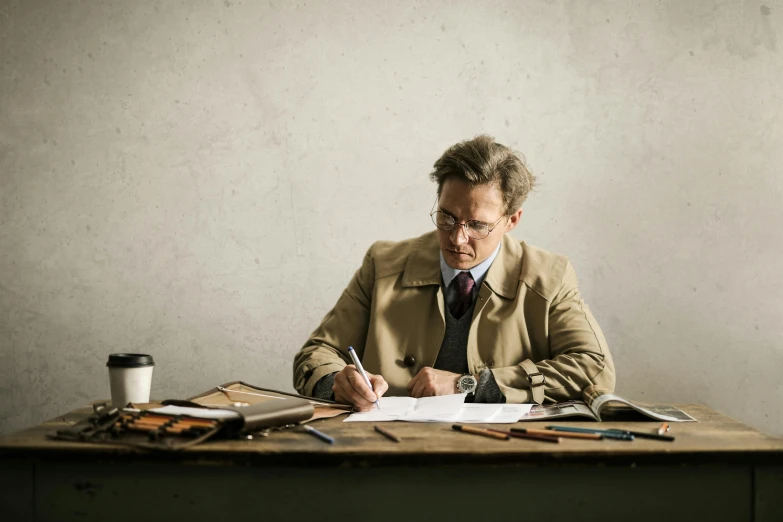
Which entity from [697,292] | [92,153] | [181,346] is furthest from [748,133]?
[92,153]

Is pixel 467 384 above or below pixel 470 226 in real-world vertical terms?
below

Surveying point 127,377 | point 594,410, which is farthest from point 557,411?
point 127,377

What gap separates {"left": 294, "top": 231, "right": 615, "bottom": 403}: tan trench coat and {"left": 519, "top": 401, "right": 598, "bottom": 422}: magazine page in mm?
246

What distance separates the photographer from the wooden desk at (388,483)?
1505 millimetres

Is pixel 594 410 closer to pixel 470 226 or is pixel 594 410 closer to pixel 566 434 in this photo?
pixel 566 434

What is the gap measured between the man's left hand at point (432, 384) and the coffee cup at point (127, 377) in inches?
30.1

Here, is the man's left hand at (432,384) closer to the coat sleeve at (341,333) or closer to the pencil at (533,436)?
the coat sleeve at (341,333)

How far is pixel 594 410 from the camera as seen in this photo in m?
1.97

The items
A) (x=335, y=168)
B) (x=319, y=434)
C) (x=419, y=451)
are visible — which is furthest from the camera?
(x=335, y=168)

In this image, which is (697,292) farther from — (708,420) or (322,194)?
(322,194)

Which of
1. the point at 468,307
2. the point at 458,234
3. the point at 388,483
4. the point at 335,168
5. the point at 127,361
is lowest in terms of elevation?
the point at 388,483

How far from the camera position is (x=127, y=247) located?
318 centimetres

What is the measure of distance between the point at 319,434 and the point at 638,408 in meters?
0.81

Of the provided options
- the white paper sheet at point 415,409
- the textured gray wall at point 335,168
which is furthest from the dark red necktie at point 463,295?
the textured gray wall at point 335,168
